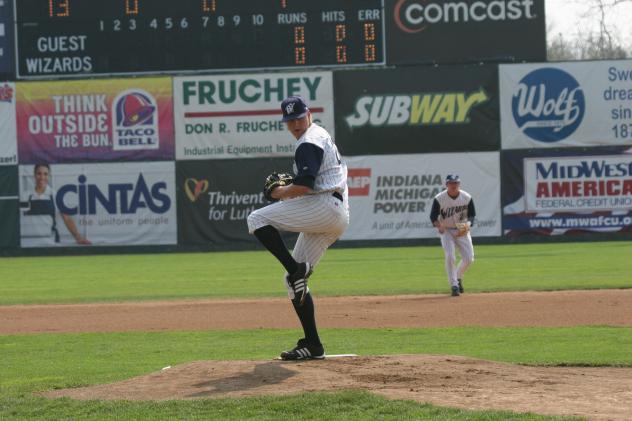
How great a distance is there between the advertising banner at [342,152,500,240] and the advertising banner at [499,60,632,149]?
3.57 feet

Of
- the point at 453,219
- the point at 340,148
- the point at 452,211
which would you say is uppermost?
the point at 340,148

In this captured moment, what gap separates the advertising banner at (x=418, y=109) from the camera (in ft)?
87.6

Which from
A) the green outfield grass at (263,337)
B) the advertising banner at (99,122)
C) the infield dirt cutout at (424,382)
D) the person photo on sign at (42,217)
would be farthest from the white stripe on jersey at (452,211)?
the person photo on sign at (42,217)

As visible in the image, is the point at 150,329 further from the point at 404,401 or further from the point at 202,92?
the point at 202,92

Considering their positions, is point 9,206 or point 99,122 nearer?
point 9,206

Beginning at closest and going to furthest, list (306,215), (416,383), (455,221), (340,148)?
(416,383) < (306,215) < (455,221) < (340,148)

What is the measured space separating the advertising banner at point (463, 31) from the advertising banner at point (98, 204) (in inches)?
265

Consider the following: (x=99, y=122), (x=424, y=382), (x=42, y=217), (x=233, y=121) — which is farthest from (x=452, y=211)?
(x=42, y=217)

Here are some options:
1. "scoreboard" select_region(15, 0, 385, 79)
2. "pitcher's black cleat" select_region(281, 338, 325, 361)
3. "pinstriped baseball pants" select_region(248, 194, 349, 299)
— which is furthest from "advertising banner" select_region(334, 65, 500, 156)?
"pinstriped baseball pants" select_region(248, 194, 349, 299)

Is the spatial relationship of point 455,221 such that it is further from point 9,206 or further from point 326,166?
point 9,206

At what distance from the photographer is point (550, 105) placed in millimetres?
26594

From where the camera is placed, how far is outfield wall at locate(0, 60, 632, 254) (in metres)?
26.3

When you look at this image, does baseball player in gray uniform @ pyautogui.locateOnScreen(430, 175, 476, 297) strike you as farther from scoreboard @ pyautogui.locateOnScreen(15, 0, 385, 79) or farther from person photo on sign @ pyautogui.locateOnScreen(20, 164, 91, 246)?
person photo on sign @ pyautogui.locateOnScreen(20, 164, 91, 246)

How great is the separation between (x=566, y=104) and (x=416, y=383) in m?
21.4
